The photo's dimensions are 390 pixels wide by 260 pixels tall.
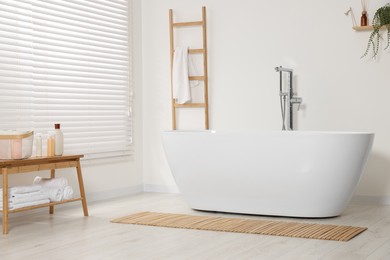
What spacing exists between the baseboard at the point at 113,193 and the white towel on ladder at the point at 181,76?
1.04m

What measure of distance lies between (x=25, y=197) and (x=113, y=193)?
1815mm

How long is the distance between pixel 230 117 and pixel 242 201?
1.43 m

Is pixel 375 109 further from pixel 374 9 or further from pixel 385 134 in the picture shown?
pixel 374 9

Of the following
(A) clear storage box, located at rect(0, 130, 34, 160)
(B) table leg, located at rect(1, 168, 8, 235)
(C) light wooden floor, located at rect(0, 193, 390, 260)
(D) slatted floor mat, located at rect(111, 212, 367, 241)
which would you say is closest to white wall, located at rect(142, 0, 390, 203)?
(C) light wooden floor, located at rect(0, 193, 390, 260)

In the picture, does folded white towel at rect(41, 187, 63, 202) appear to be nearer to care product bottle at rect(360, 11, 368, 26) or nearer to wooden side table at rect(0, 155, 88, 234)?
wooden side table at rect(0, 155, 88, 234)

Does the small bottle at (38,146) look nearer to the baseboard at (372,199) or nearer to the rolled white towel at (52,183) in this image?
the rolled white towel at (52,183)

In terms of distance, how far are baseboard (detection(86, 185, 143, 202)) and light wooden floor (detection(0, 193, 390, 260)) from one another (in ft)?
2.67

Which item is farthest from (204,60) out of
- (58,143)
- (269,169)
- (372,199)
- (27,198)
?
(27,198)

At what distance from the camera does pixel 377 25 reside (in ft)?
17.9

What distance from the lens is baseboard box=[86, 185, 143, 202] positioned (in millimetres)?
5906

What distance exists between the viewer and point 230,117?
6.25 m

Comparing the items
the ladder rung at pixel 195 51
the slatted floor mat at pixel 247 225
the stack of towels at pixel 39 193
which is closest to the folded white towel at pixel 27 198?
the stack of towels at pixel 39 193

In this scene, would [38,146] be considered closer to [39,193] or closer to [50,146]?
[50,146]

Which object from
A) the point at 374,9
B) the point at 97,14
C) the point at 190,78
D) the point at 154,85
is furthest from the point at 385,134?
the point at 97,14
